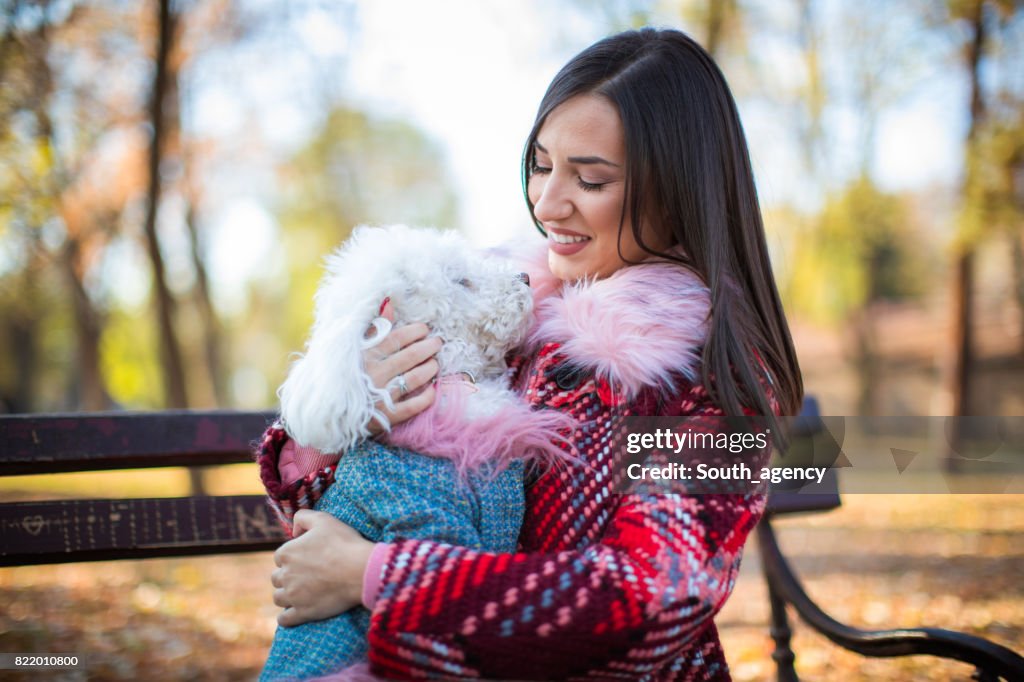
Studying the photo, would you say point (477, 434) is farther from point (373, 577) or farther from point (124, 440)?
point (124, 440)

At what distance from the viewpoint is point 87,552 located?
88.7 inches

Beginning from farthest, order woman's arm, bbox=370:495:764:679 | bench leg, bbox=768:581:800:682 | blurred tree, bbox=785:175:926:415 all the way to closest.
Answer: blurred tree, bbox=785:175:926:415, bench leg, bbox=768:581:800:682, woman's arm, bbox=370:495:764:679

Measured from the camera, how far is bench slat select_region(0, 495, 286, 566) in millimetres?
2205

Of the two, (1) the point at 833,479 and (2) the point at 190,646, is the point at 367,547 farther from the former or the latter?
(2) the point at 190,646

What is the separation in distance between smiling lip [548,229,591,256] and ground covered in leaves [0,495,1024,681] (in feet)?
9.36

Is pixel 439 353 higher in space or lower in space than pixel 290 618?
higher

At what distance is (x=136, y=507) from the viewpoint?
229 centimetres

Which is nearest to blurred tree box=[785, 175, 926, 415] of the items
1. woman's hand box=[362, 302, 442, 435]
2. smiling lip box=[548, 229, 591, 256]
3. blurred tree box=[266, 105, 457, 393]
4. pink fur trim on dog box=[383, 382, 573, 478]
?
smiling lip box=[548, 229, 591, 256]

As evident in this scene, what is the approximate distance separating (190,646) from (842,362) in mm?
24991

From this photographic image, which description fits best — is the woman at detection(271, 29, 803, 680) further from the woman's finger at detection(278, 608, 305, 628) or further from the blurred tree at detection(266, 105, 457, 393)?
the blurred tree at detection(266, 105, 457, 393)

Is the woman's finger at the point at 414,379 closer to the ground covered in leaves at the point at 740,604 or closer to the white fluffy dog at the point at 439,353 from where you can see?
the white fluffy dog at the point at 439,353

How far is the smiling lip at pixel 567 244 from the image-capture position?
191 cm

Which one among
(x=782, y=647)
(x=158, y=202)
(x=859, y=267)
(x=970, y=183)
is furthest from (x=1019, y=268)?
(x=158, y=202)

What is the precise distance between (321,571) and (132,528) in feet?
3.74
